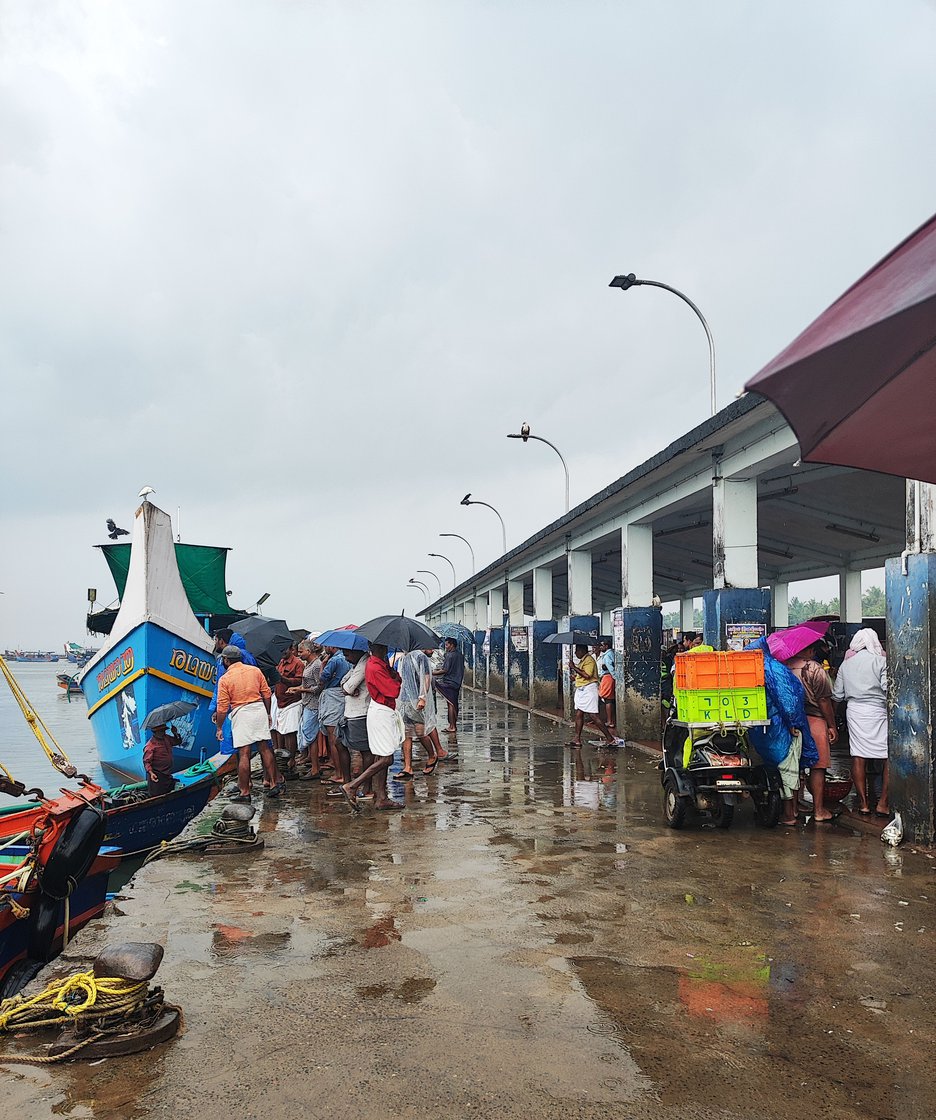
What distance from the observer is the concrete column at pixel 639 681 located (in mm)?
16641

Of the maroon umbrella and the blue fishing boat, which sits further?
the blue fishing boat

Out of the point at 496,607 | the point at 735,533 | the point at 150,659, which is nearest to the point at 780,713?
the point at 735,533

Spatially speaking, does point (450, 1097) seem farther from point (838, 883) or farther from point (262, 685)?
point (262, 685)

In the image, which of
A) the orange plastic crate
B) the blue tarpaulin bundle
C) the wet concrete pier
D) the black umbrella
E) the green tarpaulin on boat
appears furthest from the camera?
the green tarpaulin on boat

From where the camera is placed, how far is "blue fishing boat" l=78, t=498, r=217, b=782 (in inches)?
653

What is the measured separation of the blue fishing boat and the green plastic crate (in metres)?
10.8

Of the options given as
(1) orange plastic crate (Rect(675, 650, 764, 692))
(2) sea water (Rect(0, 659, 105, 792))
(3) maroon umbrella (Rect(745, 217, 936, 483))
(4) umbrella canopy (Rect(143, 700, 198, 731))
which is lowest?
(2) sea water (Rect(0, 659, 105, 792))

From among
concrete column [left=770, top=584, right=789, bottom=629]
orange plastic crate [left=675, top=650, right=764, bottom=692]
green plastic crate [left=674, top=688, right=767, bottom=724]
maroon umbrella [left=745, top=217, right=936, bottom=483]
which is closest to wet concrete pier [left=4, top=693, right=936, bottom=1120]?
green plastic crate [left=674, top=688, right=767, bottom=724]

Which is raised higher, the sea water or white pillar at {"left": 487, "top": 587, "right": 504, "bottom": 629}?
white pillar at {"left": 487, "top": 587, "right": 504, "bottom": 629}

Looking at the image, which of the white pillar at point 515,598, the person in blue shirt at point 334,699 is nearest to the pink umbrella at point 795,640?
the person in blue shirt at point 334,699

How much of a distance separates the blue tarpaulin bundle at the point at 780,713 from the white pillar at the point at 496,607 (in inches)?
1123

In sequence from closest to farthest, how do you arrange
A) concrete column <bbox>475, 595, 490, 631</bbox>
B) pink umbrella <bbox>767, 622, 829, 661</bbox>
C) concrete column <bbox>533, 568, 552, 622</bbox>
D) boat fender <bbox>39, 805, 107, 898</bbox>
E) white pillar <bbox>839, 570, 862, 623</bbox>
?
boat fender <bbox>39, 805, 107, 898</bbox> < pink umbrella <bbox>767, 622, 829, 661</bbox> < white pillar <bbox>839, 570, 862, 623</bbox> < concrete column <bbox>533, 568, 552, 622</bbox> < concrete column <bbox>475, 595, 490, 631</bbox>

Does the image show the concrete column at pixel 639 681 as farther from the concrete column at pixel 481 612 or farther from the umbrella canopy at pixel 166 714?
the concrete column at pixel 481 612

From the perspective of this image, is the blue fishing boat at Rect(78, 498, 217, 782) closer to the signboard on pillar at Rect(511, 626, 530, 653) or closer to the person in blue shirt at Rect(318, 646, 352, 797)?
the person in blue shirt at Rect(318, 646, 352, 797)
